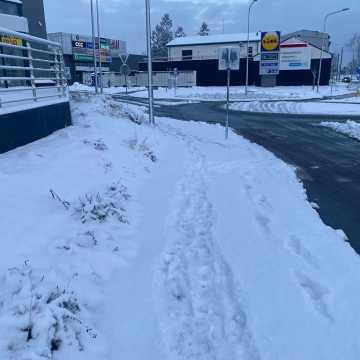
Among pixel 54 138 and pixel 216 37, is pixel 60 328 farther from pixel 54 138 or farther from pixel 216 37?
pixel 216 37

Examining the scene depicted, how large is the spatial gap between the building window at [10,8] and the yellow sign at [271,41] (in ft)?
120

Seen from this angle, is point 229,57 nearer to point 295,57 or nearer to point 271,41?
point 271,41

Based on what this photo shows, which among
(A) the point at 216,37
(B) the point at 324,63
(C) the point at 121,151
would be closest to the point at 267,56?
(B) the point at 324,63

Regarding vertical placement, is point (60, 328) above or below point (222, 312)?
above

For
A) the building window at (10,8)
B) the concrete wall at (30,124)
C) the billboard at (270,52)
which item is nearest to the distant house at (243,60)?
the billboard at (270,52)

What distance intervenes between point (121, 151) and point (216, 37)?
6931 centimetres

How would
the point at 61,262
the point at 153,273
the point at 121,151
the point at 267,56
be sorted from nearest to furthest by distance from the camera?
the point at 61,262 → the point at 153,273 → the point at 121,151 → the point at 267,56

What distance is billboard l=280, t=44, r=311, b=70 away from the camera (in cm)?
6078

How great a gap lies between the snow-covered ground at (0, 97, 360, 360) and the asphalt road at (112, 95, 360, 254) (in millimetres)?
493

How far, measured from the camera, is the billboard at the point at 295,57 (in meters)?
60.8

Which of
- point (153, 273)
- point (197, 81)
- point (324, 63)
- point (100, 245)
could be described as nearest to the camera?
point (153, 273)

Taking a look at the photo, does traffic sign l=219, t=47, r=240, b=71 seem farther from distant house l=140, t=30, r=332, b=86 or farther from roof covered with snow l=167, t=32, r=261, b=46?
roof covered with snow l=167, t=32, r=261, b=46

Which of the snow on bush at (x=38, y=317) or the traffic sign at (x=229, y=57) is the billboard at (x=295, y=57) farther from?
the snow on bush at (x=38, y=317)

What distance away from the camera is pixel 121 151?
985 cm
